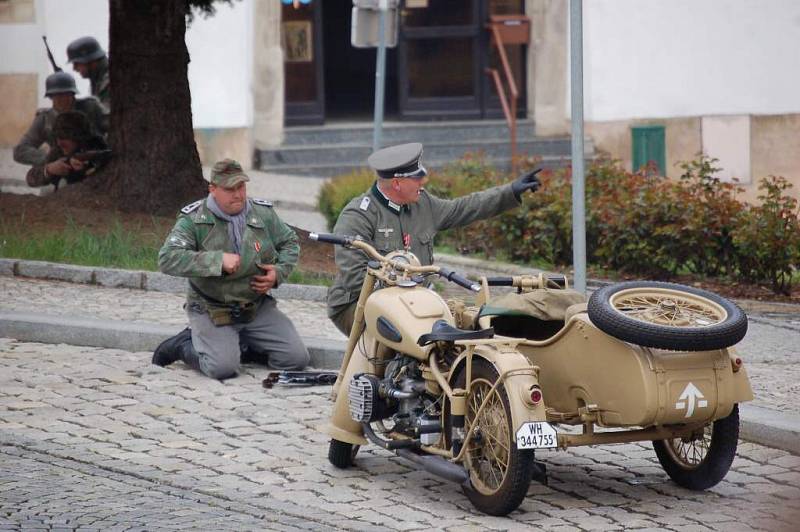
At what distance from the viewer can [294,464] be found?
24.6 feet

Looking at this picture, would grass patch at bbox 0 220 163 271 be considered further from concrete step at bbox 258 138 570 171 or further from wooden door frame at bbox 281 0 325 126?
wooden door frame at bbox 281 0 325 126

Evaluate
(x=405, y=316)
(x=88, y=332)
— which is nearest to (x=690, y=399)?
(x=405, y=316)

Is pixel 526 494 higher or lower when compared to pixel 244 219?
lower

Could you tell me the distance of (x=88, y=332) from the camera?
1044 cm

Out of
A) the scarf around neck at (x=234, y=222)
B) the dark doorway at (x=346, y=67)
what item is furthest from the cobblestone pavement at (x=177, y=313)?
the dark doorway at (x=346, y=67)

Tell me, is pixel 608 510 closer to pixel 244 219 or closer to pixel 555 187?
pixel 244 219

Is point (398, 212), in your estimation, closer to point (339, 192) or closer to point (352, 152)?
point (339, 192)

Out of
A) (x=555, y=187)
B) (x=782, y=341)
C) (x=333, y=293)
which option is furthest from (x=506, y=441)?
(x=555, y=187)

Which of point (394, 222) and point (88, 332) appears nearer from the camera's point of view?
point (394, 222)

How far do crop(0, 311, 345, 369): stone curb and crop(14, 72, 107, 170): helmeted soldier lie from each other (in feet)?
16.3

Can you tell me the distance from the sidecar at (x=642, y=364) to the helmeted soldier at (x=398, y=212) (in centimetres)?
111

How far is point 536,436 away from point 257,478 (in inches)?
63.3

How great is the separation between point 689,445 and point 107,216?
809 cm

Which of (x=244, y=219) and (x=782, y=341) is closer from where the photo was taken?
(x=244, y=219)
